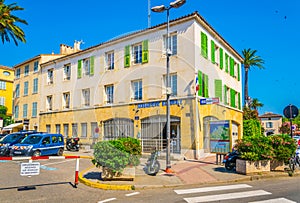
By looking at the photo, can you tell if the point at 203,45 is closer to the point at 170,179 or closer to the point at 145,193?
the point at 170,179

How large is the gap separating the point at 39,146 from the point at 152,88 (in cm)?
869

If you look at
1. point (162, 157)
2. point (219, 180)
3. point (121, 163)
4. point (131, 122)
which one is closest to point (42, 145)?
point (131, 122)

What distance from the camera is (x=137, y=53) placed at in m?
19.9

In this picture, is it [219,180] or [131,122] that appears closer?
[219,180]

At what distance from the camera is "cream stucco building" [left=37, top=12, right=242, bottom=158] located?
16.6 m

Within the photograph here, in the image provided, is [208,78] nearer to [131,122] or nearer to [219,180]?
[131,122]

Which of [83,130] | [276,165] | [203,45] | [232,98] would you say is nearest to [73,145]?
[83,130]

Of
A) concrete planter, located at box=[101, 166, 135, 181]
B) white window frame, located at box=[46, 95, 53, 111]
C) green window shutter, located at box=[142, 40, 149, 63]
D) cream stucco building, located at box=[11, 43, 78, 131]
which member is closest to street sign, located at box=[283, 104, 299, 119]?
concrete planter, located at box=[101, 166, 135, 181]

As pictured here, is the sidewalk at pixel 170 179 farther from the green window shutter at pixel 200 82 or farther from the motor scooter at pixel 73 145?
the motor scooter at pixel 73 145

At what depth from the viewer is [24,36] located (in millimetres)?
24766

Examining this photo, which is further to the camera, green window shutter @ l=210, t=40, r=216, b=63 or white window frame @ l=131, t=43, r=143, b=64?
white window frame @ l=131, t=43, r=143, b=64

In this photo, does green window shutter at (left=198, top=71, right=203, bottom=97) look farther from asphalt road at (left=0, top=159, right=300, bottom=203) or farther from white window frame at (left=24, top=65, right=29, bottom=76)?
white window frame at (left=24, top=65, right=29, bottom=76)

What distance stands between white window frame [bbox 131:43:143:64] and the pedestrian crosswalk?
44.0ft

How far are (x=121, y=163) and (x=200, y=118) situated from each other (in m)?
9.18
